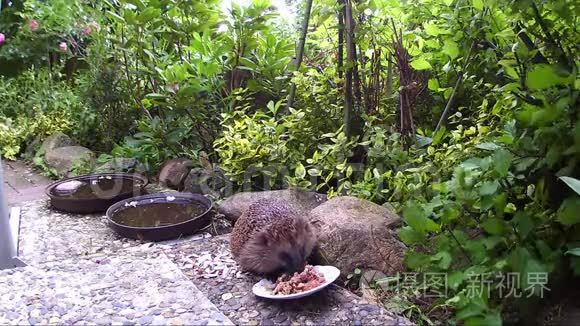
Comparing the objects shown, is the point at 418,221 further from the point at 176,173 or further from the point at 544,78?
the point at 176,173

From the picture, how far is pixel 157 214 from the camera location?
111 inches

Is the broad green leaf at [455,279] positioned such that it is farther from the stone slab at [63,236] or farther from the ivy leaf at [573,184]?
the stone slab at [63,236]

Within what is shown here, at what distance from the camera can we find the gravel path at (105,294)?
178cm

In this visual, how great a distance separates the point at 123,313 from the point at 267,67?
75.6 inches

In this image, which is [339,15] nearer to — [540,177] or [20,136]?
[540,177]

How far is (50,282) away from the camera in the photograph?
6.84ft

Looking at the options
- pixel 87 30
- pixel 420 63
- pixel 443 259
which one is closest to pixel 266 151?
pixel 420 63

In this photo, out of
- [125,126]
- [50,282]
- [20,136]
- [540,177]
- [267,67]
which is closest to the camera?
[540,177]

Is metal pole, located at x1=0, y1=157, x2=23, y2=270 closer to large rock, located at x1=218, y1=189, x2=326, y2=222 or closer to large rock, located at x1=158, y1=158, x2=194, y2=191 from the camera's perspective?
large rock, located at x1=218, y1=189, x2=326, y2=222

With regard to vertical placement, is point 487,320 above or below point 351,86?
below

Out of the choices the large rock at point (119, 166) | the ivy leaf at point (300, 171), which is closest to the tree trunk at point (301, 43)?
the ivy leaf at point (300, 171)

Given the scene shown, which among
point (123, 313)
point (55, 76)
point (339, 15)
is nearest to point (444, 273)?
point (123, 313)

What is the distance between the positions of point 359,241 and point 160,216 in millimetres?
1248

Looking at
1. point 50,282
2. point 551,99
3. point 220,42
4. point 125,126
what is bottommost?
point 50,282
